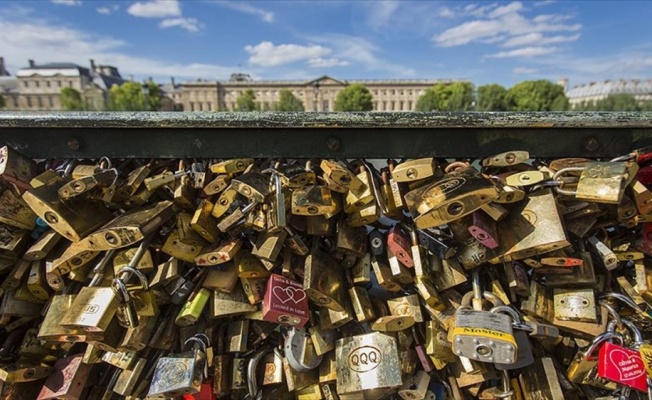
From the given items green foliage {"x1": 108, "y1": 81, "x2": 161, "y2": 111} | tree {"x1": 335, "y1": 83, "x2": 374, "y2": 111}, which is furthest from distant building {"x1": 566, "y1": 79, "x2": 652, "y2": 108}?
green foliage {"x1": 108, "y1": 81, "x2": 161, "y2": 111}

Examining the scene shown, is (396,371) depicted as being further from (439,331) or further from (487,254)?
(487,254)

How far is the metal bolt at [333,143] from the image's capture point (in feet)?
2.95

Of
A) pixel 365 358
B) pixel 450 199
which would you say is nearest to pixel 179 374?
pixel 365 358

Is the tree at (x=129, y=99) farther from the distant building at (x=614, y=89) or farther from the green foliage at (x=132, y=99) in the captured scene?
the distant building at (x=614, y=89)

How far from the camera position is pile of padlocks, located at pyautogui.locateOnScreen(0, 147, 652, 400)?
33.5 inches

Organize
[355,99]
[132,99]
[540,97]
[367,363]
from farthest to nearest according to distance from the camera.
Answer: [355,99] → [132,99] → [540,97] → [367,363]

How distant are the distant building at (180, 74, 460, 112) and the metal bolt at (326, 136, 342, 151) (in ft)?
218

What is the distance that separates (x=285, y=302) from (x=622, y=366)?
834 millimetres

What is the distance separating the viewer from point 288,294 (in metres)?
0.92

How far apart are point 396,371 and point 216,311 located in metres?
0.50

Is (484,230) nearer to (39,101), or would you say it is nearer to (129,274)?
(129,274)

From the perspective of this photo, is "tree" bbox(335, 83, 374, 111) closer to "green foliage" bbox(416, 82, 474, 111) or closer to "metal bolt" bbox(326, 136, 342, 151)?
"green foliage" bbox(416, 82, 474, 111)

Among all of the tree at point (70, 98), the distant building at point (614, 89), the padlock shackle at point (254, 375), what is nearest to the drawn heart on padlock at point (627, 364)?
the padlock shackle at point (254, 375)

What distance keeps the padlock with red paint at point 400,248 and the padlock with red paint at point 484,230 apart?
163 millimetres
